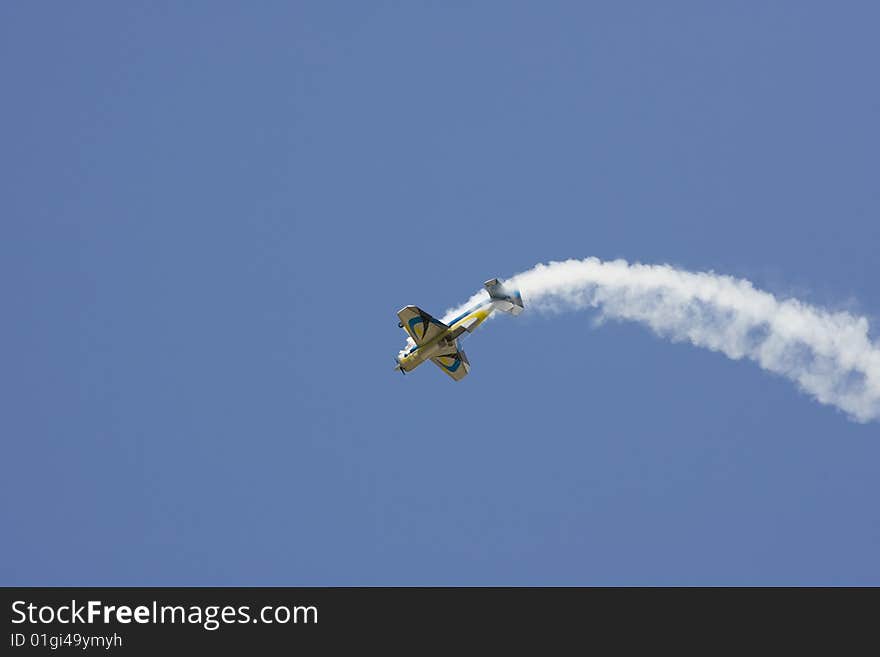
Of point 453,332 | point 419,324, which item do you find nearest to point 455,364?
point 453,332

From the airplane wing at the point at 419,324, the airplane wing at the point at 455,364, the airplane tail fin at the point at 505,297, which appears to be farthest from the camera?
the airplane wing at the point at 455,364

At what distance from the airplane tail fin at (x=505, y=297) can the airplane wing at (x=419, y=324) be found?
242 centimetres

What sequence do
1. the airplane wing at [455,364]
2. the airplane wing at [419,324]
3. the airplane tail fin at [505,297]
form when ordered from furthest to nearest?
the airplane wing at [455,364] → the airplane tail fin at [505,297] → the airplane wing at [419,324]

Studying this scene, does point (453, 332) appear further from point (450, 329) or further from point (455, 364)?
point (455, 364)

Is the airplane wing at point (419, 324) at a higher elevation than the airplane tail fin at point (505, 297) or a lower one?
lower

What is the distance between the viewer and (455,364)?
224 ft

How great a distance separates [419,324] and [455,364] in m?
4.36

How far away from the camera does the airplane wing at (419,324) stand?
6397 centimetres

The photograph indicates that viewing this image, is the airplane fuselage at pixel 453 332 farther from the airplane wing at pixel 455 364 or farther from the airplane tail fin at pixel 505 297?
the airplane wing at pixel 455 364

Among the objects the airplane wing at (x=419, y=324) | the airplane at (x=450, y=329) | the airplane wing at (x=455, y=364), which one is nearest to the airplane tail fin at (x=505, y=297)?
the airplane at (x=450, y=329)

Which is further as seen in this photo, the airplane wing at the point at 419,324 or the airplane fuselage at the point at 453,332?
the airplane fuselage at the point at 453,332
